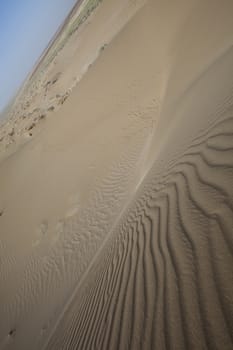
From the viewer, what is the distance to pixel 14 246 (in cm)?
675

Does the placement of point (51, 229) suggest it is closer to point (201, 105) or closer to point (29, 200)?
point (29, 200)

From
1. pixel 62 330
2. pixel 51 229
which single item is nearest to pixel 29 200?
pixel 51 229

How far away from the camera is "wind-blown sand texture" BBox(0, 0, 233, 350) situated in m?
2.05

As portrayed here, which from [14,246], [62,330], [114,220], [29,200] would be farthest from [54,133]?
[62,330]

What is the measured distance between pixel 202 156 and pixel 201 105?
1.67 metres

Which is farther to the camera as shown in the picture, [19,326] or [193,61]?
[193,61]

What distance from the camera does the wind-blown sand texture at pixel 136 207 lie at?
2.05 m

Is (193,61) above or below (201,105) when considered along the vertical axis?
above

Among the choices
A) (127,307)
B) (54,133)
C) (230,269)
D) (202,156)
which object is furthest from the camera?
(54,133)

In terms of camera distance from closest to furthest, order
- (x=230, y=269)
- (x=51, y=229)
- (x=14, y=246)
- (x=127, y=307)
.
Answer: (x=230, y=269) < (x=127, y=307) < (x=51, y=229) < (x=14, y=246)

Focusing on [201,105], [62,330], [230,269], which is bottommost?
[62,330]

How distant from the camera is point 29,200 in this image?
822cm

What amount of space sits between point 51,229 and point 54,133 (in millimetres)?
5853

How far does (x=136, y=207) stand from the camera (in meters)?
3.70
